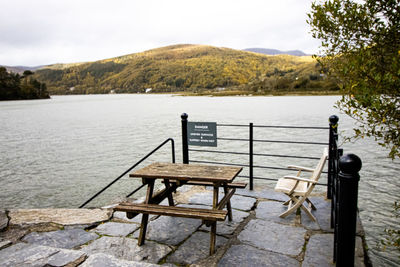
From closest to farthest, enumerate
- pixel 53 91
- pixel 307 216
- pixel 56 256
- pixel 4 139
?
pixel 56 256 < pixel 307 216 < pixel 4 139 < pixel 53 91

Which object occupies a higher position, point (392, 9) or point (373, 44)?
point (392, 9)

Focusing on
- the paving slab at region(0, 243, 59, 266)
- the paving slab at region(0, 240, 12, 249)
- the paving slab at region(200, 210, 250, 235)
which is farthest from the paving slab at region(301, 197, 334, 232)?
the paving slab at region(0, 240, 12, 249)

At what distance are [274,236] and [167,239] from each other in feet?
4.31

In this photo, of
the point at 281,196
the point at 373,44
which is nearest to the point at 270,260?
the point at 281,196

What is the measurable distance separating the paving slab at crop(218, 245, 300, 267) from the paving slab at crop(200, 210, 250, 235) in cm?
46

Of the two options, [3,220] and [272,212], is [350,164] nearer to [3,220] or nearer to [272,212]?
[272,212]

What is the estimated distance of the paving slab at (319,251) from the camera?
3.03 meters

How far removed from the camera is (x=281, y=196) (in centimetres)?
507

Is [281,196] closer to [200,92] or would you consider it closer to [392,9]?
[392,9]

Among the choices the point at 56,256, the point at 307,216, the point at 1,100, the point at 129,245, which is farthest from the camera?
the point at 1,100

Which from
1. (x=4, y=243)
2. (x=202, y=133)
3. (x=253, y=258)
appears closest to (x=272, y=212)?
(x=253, y=258)

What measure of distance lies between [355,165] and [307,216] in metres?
2.27

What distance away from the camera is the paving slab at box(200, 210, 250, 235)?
384 centimetres

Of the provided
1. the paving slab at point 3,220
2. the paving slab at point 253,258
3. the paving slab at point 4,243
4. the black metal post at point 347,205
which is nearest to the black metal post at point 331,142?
the paving slab at point 253,258
